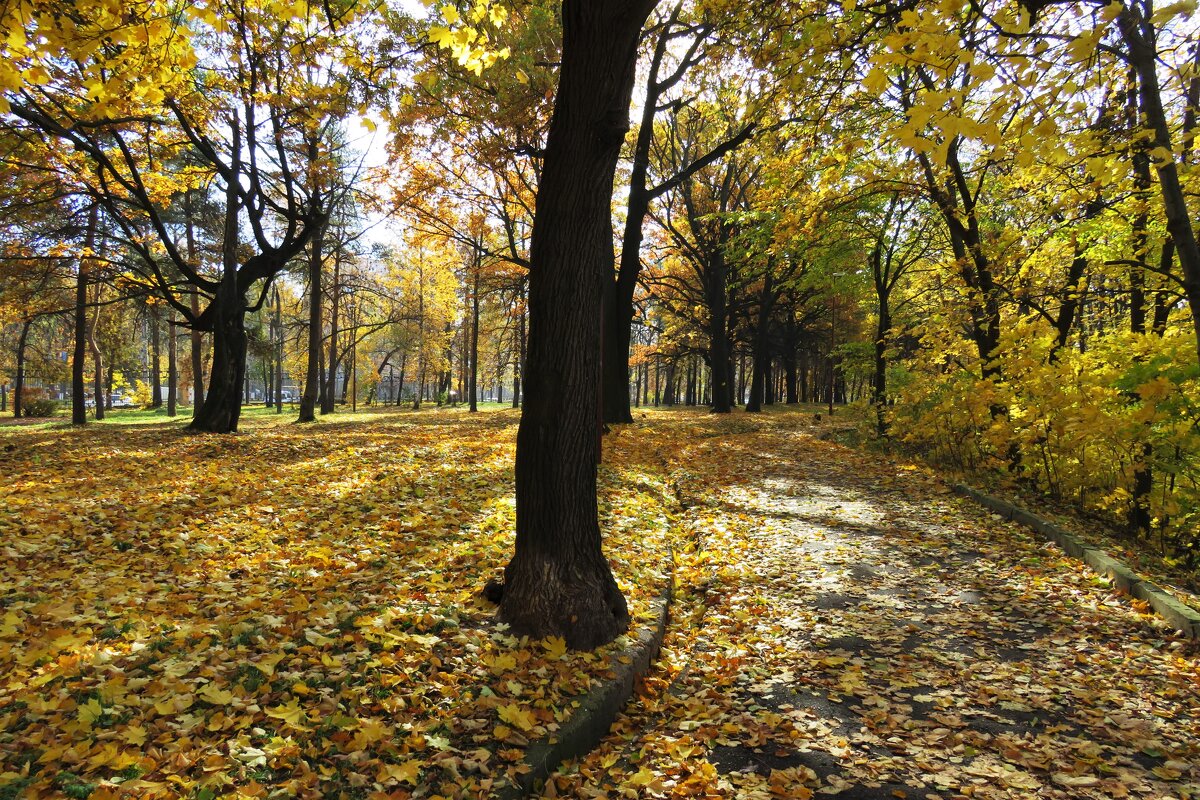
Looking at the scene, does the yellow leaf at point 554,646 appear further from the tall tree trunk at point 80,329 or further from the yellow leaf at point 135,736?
the tall tree trunk at point 80,329

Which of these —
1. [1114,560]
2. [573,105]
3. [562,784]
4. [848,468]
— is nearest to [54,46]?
[573,105]

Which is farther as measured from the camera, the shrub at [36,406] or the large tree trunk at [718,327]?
the shrub at [36,406]

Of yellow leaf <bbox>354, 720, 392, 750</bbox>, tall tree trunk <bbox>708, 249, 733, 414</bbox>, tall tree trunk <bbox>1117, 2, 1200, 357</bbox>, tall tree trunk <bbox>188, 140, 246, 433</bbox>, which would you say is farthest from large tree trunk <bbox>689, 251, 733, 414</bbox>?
yellow leaf <bbox>354, 720, 392, 750</bbox>

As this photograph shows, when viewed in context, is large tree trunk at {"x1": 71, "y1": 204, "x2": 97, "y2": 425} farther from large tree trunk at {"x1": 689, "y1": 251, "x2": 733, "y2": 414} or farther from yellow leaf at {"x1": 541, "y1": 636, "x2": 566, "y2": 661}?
large tree trunk at {"x1": 689, "y1": 251, "x2": 733, "y2": 414}

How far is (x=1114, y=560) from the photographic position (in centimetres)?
526

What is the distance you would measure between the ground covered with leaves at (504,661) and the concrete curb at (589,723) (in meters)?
0.07

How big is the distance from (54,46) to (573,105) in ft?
11.0

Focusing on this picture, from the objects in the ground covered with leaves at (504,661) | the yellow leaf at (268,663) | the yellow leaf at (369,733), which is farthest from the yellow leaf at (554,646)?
the yellow leaf at (268,663)

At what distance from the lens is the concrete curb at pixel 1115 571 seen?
13.5 ft

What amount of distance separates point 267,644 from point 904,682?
3913 mm

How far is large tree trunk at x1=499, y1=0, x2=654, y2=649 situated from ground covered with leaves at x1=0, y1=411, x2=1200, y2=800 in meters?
0.31

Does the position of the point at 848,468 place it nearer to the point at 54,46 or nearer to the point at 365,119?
the point at 365,119

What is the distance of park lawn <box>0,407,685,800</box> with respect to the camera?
7.94 ft

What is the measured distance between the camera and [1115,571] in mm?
5027
